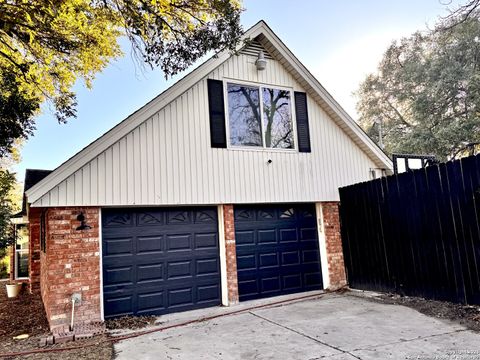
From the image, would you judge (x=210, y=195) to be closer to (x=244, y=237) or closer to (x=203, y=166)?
(x=203, y=166)

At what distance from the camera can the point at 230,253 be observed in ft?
24.1

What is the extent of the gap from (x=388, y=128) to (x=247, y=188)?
15314mm

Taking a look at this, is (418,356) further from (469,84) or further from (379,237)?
(469,84)

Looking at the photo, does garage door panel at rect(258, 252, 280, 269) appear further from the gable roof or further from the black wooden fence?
the gable roof

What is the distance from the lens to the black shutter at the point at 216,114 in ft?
24.6

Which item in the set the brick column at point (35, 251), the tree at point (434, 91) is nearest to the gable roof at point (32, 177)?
the brick column at point (35, 251)

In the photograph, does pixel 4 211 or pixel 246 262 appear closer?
pixel 246 262

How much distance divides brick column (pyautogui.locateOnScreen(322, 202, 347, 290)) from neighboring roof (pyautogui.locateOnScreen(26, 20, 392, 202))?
77.1 inches

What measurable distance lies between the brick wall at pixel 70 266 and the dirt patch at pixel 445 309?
5333 millimetres

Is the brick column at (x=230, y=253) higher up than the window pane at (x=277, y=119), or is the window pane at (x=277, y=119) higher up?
the window pane at (x=277, y=119)

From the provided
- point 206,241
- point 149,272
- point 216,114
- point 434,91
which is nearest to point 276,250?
point 206,241

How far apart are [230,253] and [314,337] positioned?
2.83 meters

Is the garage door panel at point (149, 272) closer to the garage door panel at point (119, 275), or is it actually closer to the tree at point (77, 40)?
the garage door panel at point (119, 275)

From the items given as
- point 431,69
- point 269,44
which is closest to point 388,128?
point 431,69
